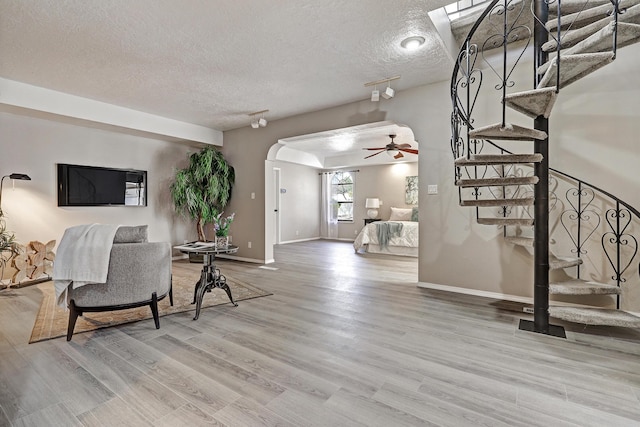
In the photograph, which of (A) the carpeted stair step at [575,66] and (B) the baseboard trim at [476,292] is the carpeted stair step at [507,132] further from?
(B) the baseboard trim at [476,292]

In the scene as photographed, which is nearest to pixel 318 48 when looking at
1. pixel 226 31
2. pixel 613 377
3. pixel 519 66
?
pixel 226 31

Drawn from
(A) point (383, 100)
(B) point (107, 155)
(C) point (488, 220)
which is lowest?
(C) point (488, 220)

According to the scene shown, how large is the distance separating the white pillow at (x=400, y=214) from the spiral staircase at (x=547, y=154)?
15.0 ft

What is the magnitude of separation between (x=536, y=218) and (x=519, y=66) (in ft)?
6.07

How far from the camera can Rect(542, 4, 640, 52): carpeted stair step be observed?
207cm

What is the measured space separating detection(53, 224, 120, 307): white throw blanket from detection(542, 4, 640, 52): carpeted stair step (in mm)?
3919

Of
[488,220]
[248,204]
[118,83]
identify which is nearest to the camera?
[488,220]

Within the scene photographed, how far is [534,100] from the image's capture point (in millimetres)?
2287

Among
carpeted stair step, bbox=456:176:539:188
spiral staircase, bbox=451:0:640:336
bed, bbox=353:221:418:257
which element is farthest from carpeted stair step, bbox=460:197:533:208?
bed, bbox=353:221:418:257

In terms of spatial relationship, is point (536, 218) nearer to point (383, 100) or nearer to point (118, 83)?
point (383, 100)

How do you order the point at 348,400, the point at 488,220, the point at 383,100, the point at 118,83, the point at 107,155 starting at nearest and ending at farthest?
the point at 348,400
the point at 488,220
the point at 118,83
the point at 383,100
the point at 107,155

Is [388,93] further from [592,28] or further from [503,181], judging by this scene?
[592,28]

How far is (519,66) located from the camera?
340 centimetres

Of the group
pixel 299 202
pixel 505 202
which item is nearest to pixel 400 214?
pixel 299 202
